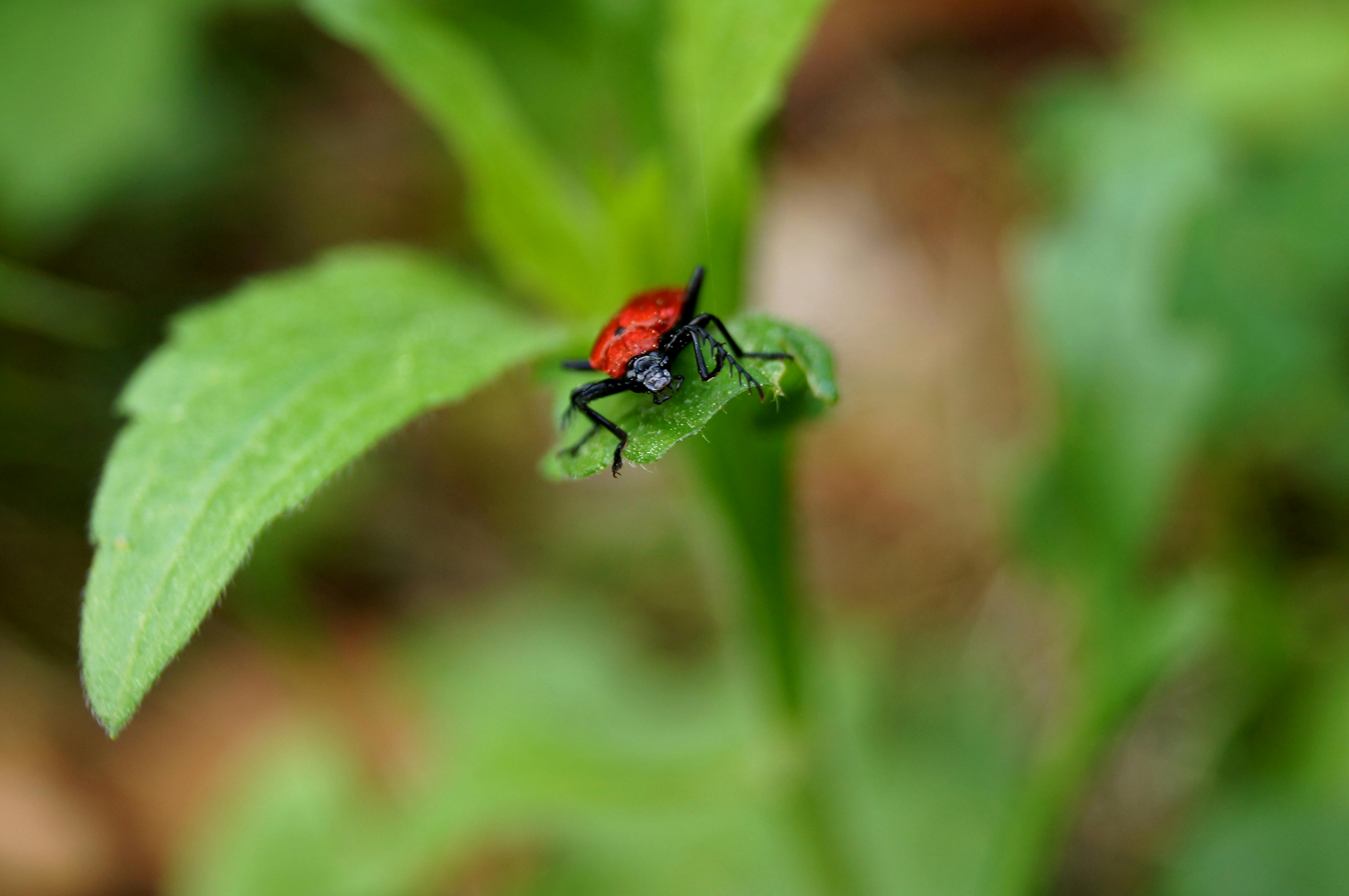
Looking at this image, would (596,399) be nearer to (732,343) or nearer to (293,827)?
(732,343)

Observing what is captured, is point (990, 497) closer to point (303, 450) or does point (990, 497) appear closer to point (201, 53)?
point (303, 450)

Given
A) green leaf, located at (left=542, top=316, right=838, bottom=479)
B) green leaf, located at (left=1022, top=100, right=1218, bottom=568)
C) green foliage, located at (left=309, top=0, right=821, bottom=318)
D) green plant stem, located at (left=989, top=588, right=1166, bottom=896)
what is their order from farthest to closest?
1. green leaf, located at (left=1022, top=100, right=1218, bottom=568)
2. green plant stem, located at (left=989, top=588, right=1166, bottom=896)
3. green foliage, located at (left=309, top=0, right=821, bottom=318)
4. green leaf, located at (left=542, top=316, right=838, bottom=479)

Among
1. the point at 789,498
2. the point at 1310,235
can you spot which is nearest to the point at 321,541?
the point at 789,498

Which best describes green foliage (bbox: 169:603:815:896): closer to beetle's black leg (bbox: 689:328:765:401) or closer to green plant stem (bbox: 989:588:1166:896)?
green plant stem (bbox: 989:588:1166:896)

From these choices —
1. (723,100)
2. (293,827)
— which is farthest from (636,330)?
(293,827)

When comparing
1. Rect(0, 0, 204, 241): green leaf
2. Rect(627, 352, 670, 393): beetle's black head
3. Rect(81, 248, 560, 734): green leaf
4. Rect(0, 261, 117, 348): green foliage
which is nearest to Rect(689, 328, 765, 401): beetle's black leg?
Rect(627, 352, 670, 393): beetle's black head

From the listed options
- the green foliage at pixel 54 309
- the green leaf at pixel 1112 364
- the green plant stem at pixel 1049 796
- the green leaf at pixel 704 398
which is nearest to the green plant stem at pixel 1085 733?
the green plant stem at pixel 1049 796
